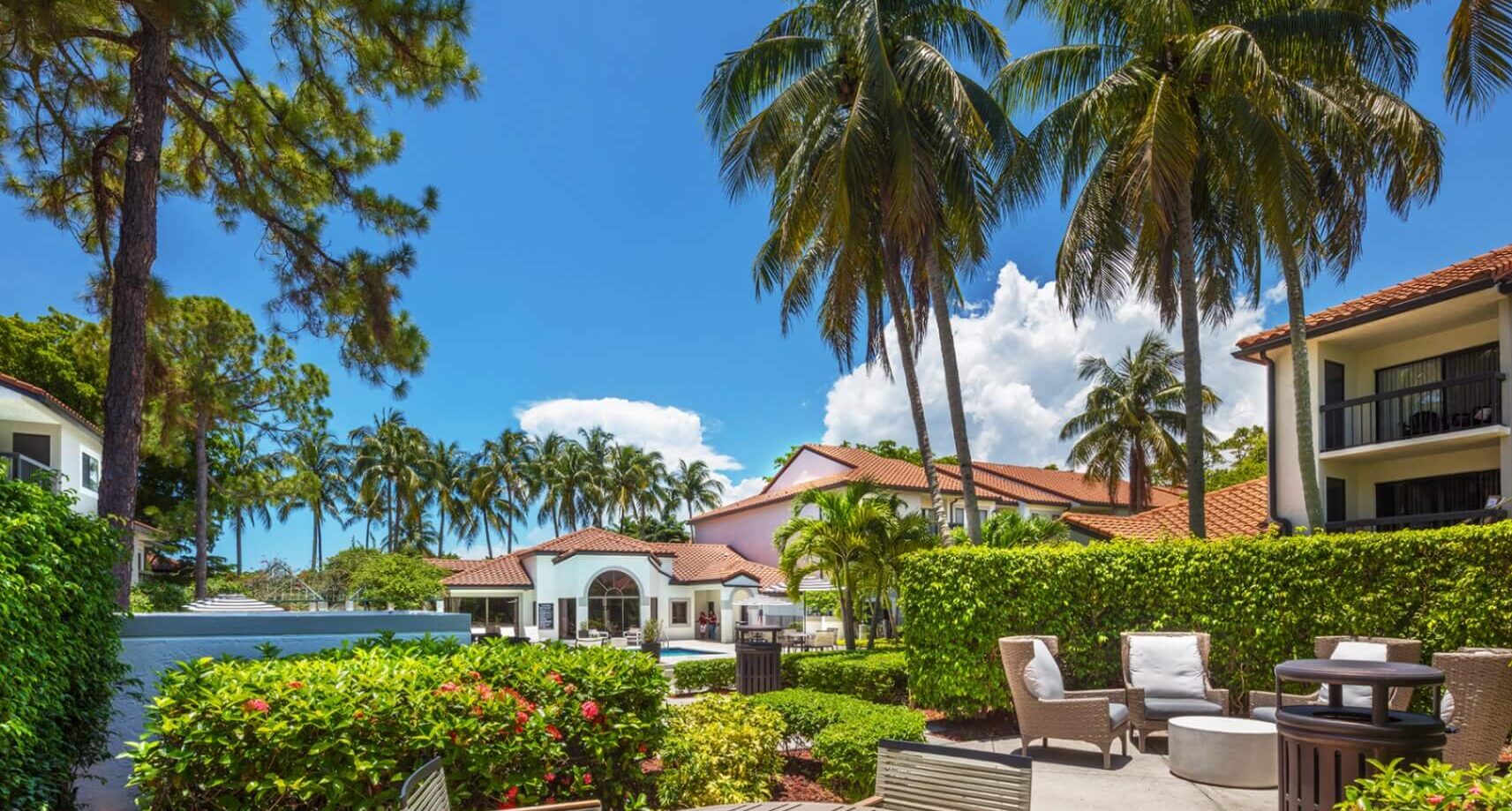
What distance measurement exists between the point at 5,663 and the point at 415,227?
865 cm

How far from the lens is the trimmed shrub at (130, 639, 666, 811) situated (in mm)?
4402

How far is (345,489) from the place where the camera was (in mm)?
59062

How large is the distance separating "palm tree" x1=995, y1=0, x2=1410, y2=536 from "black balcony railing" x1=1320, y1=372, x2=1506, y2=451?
3292 millimetres

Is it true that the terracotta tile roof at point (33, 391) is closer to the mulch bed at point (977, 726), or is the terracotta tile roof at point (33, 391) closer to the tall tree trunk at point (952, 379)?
the tall tree trunk at point (952, 379)

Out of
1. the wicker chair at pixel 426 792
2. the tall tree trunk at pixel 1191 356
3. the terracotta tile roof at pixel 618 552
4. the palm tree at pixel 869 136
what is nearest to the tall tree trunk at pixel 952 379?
the palm tree at pixel 869 136

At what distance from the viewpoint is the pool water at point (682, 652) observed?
30983 millimetres

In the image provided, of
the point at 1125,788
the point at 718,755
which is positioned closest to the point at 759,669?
the point at 1125,788

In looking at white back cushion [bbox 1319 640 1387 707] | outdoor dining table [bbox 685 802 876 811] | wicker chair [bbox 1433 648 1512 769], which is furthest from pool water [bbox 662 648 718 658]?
outdoor dining table [bbox 685 802 876 811]

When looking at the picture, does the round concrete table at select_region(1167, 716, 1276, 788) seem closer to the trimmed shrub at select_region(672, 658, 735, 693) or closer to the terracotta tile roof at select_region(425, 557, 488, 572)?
the trimmed shrub at select_region(672, 658, 735, 693)

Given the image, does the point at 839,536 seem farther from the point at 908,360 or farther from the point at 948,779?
the point at 948,779

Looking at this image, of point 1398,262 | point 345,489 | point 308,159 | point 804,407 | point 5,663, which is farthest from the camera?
point 345,489

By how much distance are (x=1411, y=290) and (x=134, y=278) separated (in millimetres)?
19340

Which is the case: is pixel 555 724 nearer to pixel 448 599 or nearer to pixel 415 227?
pixel 415 227

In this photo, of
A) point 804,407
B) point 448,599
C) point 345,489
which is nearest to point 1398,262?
point 804,407
